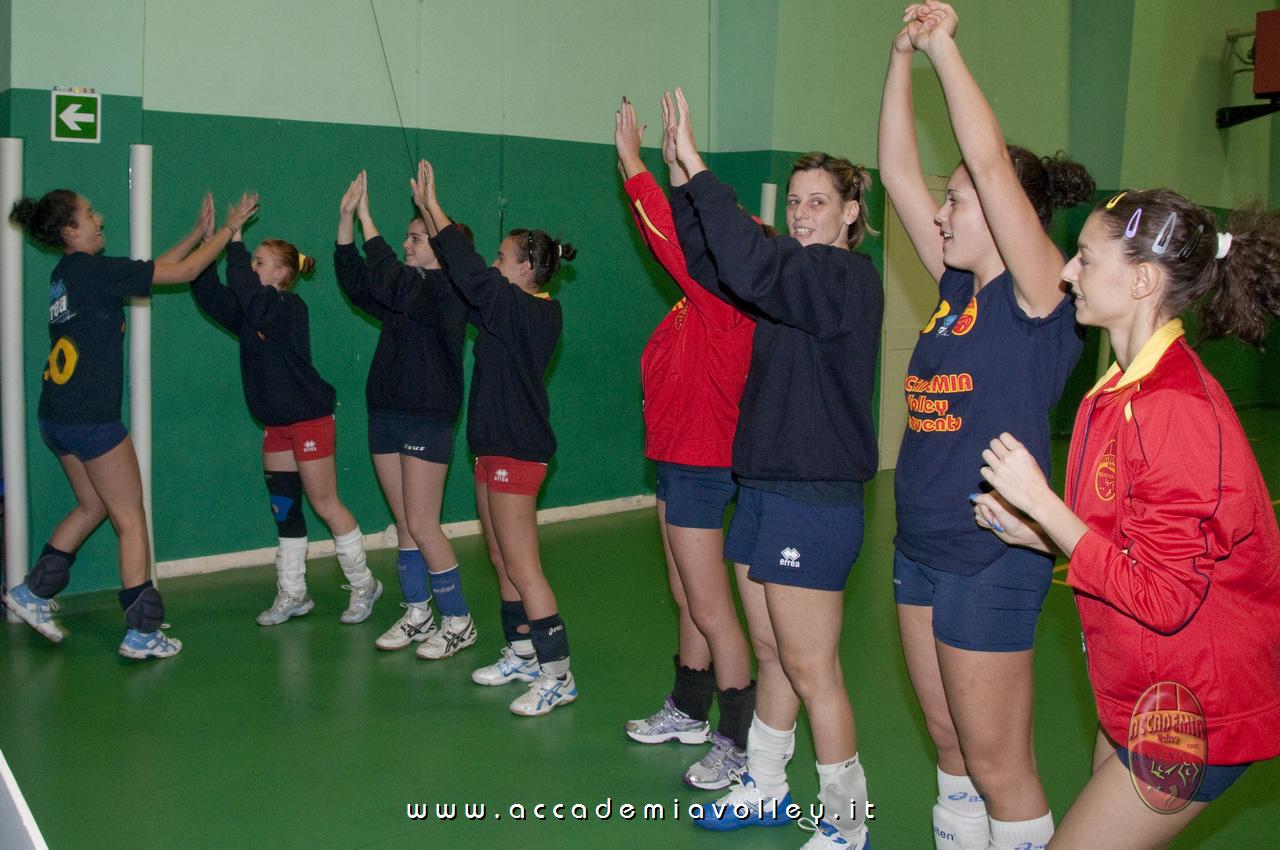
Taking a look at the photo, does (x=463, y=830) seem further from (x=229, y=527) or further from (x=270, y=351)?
(x=229, y=527)

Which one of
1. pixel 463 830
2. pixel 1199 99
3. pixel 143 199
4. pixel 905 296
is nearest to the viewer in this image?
pixel 463 830

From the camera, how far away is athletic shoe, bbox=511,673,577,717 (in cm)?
391

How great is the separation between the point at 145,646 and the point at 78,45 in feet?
8.53

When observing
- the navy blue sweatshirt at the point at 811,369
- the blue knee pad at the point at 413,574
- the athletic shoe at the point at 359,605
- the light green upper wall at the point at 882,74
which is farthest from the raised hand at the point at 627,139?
the light green upper wall at the point at 882,74

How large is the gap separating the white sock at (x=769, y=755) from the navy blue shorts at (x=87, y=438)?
2812 mm

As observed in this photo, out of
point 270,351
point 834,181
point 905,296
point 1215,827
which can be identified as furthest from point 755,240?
point 905,296

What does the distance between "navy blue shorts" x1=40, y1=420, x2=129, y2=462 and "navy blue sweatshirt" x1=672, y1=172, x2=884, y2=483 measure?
2.81 meters

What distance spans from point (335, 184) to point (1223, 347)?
35.5ft

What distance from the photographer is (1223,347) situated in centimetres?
1304

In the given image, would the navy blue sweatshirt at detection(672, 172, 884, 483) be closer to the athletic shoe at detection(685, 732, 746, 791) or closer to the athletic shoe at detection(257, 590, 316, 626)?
the athletic shoe at detection(685, 732, 746, 791)

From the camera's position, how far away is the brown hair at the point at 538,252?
13.0 ft

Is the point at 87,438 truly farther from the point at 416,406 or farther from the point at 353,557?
the point at 416,406

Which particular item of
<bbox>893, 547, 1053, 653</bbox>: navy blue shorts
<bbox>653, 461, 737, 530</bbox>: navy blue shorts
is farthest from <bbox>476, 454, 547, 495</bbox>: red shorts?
<bbox>893, 547, 1053, 653</bbox>: navy blue shorts

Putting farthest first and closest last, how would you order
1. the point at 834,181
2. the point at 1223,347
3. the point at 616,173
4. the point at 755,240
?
the point at 1223,347, the point at 616,173, the point at 834,181, the point at 755,240
